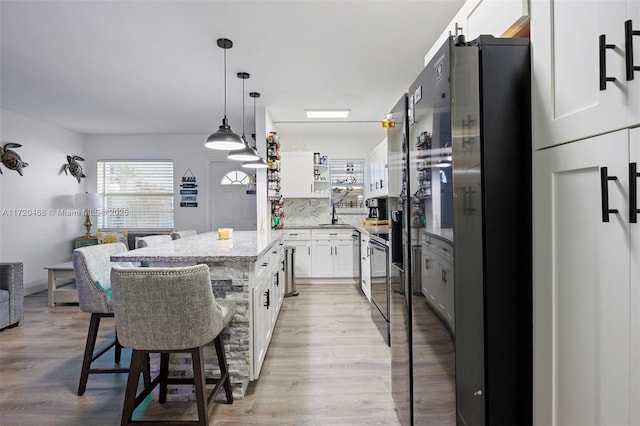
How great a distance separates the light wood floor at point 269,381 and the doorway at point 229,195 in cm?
300

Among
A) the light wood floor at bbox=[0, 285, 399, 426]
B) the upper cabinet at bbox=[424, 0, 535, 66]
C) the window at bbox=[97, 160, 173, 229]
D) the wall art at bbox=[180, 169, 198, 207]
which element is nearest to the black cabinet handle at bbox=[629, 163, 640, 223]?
the upper cabinet at bbox=[424, 0, 535, 66]

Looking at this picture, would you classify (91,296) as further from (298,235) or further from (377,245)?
(298,235)

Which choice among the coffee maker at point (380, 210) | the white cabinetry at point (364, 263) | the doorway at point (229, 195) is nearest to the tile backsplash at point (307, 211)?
the coffee maker at point (380, 210)

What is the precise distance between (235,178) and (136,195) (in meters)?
1.94

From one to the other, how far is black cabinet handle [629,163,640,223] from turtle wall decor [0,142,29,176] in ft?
20.9

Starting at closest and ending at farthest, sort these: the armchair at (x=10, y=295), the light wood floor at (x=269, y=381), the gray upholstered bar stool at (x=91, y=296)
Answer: the light wood floor at (x=269, y=381)
the gray upholstered bar stool at (x=91, y=296)
the armchair at (x=10, y=295)

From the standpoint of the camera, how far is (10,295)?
3.34 m

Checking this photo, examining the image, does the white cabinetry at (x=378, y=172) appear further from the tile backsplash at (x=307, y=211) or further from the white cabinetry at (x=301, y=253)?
the white cabinetry at (x=301, y=253)

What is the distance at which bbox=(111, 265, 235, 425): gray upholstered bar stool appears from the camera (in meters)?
1.48

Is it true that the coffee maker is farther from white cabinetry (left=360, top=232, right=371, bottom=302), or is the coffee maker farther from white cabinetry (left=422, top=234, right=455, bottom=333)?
white cabinetry (left=422, top=234, right=455, bottom=333)

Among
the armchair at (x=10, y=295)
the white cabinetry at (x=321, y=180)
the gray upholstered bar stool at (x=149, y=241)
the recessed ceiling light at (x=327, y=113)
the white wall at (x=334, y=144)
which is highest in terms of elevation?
the recessed ceiling light at (x=327, y=113)

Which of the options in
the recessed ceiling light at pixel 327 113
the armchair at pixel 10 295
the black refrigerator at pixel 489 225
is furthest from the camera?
the recessed ceiling light at pixel 327 113

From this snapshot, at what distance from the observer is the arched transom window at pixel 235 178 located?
6152 millimetres

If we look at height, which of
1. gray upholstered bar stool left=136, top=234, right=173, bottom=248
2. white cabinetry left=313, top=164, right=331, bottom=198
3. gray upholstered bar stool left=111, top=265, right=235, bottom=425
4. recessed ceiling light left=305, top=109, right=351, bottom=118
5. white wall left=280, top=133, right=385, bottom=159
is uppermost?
recessed ceiling light left=305, top=109, right=351, bottom=118
